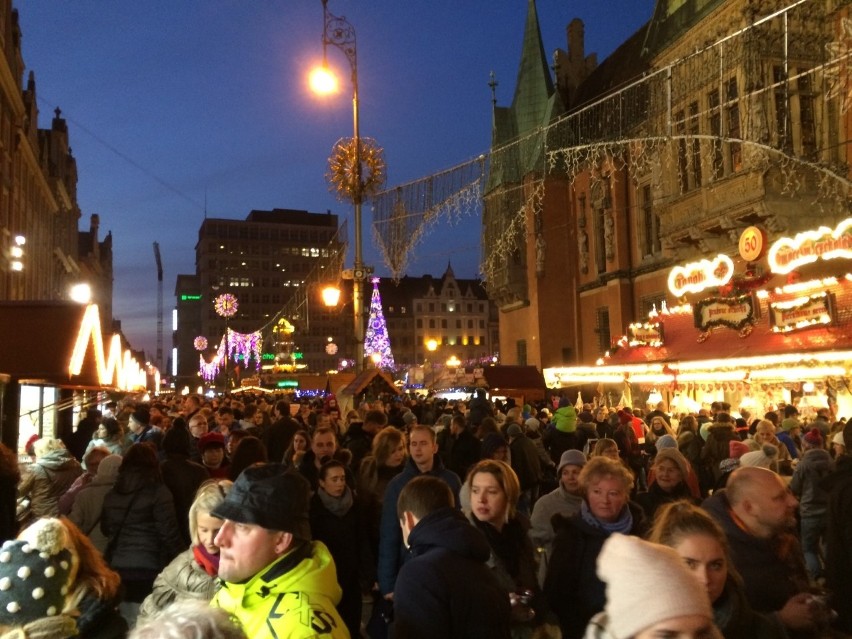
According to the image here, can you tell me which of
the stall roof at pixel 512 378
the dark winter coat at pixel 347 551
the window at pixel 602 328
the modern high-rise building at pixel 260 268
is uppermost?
the modern high-rise building at pixel 260 268

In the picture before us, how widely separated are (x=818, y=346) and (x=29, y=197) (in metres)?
38.1

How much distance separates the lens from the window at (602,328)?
114 ft

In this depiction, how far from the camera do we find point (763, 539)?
3.74m

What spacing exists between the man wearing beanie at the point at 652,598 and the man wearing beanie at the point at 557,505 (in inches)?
112

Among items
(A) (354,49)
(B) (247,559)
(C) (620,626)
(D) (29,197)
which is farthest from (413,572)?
(D) (29,197)

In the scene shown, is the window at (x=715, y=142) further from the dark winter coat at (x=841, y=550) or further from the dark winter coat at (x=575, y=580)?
the dark winter coat at (x=575, y=580)

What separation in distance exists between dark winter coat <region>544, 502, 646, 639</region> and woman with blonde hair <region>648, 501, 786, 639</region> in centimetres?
75

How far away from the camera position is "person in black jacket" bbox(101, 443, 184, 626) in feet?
18.6

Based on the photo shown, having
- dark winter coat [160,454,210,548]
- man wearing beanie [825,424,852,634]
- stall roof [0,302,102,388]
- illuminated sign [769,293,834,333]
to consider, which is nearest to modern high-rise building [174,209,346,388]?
illuminated sign [769,293,834,333]

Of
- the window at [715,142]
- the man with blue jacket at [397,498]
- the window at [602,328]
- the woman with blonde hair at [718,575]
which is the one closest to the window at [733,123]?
the window at [715,142]

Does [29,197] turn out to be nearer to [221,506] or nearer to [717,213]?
[717,213]

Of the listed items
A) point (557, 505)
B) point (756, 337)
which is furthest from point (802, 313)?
point (557, 505)

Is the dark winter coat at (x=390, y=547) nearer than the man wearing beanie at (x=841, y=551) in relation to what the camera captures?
No

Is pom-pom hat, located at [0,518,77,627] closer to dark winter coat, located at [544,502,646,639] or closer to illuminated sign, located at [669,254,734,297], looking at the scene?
dark winter coat, located at [544,502,646,639]
